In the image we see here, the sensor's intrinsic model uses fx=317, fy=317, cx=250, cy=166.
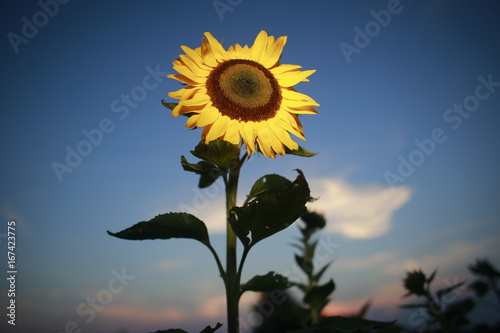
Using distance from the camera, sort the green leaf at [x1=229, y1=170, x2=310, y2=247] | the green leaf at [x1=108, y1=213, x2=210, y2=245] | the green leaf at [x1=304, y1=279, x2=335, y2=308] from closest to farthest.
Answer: the green leaf at [x1=229, y1=170, x2=310, y2=247]
the green leaf at [x1=108, y1=213, x2=210, y2=245]
the green leaf at [x1=304, y1=279, x2=335, y2=308]

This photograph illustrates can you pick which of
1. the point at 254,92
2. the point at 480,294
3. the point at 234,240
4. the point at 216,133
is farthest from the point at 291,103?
the point at 480,294

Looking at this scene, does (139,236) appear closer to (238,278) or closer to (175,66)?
(238,278)

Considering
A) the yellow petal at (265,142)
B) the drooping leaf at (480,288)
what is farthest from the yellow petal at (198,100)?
the drooping leaf at (480,288)

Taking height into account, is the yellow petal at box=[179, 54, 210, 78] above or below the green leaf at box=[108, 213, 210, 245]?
above

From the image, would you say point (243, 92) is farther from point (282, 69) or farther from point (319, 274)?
point (319, 274)

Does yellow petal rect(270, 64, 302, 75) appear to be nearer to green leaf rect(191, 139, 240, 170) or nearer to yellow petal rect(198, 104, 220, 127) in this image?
yellow petal rect(198, 104, 220, 127)

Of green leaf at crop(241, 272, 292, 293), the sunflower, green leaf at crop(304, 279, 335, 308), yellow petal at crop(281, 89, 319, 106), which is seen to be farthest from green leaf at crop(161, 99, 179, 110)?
green leaf at crop(304, 279, 335, 308)
